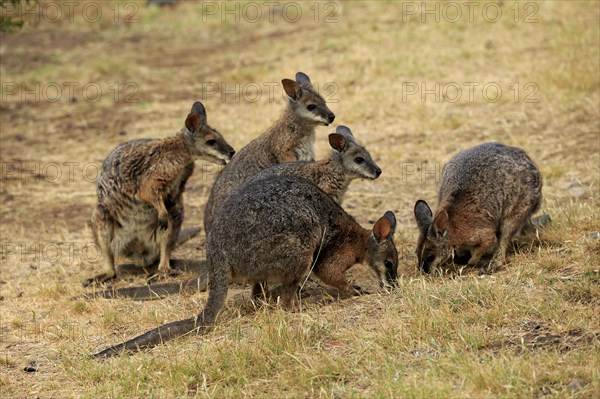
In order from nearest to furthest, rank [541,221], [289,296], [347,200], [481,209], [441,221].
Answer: [289,296], [441,221], [481,209], [541,221], [347,200]

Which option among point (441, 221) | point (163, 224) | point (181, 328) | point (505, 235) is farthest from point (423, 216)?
point (163, 224)

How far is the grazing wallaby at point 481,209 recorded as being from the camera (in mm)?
7445

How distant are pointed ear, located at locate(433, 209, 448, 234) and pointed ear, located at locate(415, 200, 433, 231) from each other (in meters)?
0.12

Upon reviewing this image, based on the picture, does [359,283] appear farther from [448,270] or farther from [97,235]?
[97,235]

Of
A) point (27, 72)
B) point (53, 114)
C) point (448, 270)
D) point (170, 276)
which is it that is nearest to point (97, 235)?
point (170, 276)

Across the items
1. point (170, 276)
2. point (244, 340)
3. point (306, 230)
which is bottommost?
point (170, 276)

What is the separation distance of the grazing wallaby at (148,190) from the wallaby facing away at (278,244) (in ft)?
5.46

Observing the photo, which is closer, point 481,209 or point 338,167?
point 481,209

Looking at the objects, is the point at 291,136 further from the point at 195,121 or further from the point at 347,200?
the point at 347,200

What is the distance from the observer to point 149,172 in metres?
8.63

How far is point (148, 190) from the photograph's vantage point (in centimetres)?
862

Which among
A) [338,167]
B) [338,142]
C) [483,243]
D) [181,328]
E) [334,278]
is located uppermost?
[338,142]

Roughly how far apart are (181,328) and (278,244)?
2.99 ft

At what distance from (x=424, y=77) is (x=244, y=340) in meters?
8.94
